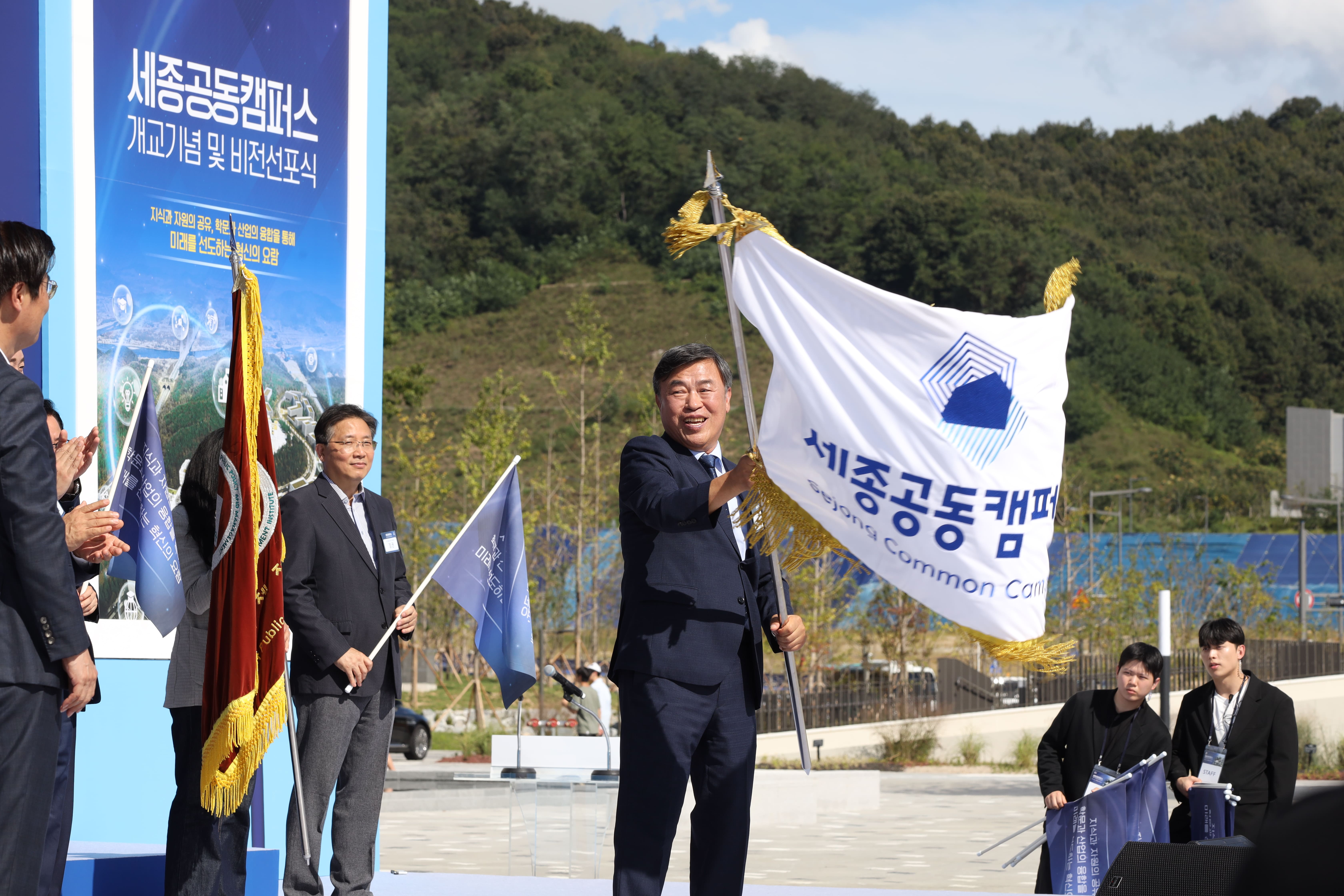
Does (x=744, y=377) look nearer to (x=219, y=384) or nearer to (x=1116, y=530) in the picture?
(x=219, y=384)

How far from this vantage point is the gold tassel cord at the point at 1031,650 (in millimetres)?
3936

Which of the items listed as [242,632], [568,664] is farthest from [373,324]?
[568,664]

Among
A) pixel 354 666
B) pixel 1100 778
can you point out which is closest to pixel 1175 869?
pixel 1100 778

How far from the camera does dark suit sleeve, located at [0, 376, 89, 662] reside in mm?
3568

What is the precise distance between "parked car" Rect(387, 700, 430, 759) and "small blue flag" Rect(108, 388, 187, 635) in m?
16.5

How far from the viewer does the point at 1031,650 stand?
13.2 feet

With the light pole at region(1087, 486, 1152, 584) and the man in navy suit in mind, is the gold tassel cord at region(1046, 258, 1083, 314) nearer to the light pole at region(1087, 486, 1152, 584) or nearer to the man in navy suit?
the man in navy suit

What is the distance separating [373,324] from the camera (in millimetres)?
7371

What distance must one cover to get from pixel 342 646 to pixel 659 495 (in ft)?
5.61

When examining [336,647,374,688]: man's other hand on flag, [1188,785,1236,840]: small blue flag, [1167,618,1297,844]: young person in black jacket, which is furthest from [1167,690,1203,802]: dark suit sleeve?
[336,647,374,688]: man's other hand on flag

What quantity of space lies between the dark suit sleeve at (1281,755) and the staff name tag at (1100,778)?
0.59 metres

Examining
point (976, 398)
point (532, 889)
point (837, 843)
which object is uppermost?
point (976, 398)

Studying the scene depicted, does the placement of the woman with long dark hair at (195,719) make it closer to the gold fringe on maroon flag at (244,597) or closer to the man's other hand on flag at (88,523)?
the gold fringe on maroon flag at (244,597)

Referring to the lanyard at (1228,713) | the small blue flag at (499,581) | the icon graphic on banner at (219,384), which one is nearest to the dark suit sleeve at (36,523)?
A: the small blue flag at (499,581)
